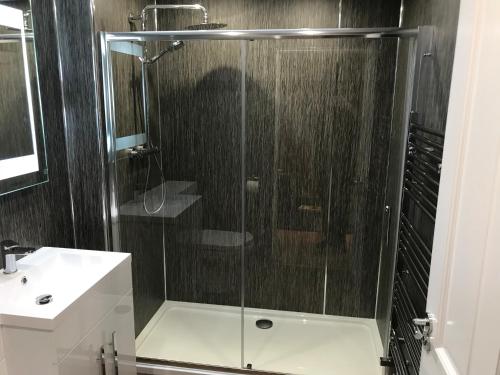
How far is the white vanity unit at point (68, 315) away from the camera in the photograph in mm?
1415

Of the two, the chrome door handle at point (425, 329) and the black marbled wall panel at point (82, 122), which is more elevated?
the black marbled wall panel at point (82, 122)

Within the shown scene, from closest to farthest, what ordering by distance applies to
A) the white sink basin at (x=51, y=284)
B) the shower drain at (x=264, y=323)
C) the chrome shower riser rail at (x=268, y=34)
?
the white sink basin at (x=51, y=284) < the chrome shower riser rail at (x=268, y=34) < the shower drain at (x=264, y=323)

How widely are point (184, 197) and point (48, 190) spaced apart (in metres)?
1.09

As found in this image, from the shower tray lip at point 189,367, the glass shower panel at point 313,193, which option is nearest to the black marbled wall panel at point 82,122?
the shower tray lip at point 189,367

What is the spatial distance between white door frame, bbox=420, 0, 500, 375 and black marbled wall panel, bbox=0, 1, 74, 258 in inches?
71.4

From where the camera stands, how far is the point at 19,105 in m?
1.88

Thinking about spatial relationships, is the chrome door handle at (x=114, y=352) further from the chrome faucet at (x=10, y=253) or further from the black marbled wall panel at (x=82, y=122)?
the black marbled wall panel at (x=82, y=122)

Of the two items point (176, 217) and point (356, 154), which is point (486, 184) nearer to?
point (356, 154)

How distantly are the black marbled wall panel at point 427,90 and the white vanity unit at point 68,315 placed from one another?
1.56m

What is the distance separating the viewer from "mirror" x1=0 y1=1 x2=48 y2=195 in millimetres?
1765

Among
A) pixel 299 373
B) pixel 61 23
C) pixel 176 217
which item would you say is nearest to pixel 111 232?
pixel 176 217

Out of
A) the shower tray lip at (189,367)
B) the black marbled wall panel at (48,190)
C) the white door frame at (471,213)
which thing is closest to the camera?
the white door frame at (471,213)

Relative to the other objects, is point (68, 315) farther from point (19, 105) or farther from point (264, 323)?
point (264, 323)

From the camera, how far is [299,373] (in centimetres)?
246
